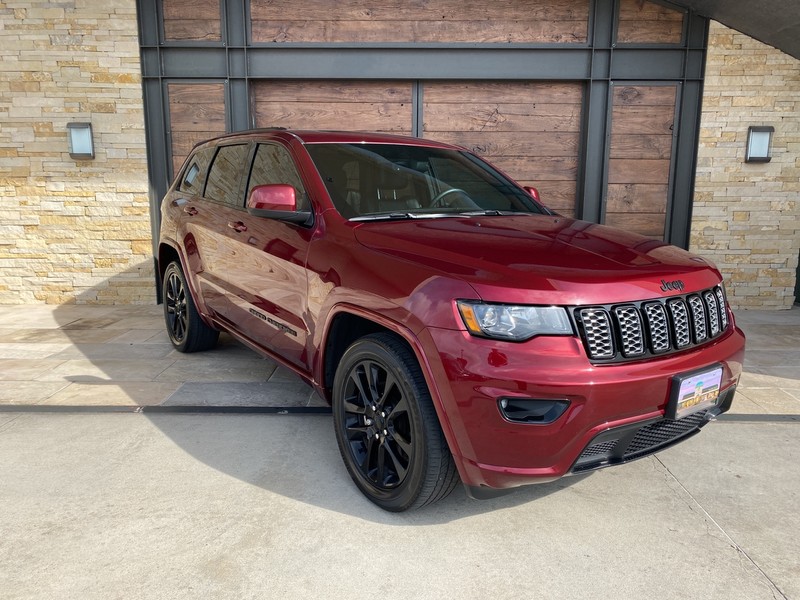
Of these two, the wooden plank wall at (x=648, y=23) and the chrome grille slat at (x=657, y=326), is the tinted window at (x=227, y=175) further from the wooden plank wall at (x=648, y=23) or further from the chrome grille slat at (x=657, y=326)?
the wooden plank wall at (x=648, y=23)

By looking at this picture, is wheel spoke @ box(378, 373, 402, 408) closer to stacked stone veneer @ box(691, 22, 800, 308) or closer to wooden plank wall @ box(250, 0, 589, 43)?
wooden plank wall @ box(250, 0, 589, 43)

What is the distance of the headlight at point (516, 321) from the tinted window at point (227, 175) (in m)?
2.21

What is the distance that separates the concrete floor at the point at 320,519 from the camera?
2.29 meters

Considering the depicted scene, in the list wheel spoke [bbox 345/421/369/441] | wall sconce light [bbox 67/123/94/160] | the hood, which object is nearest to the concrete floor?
wheel spoke [bbox 345/421/369/441]

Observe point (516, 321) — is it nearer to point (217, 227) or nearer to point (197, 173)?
point (217, 227)

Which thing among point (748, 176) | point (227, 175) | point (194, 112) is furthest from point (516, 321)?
point (748, 176)

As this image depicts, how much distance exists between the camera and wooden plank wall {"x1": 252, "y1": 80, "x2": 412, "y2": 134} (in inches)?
278

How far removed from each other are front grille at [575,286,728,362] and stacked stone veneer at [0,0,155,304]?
6.17 metres

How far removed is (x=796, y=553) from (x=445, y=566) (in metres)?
1.41

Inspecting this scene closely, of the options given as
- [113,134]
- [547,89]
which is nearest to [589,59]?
[547,89]

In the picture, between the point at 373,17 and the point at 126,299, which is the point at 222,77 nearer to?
the point at 373,17

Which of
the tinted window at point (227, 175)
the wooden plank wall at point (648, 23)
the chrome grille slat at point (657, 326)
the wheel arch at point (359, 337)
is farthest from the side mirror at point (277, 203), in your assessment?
the wooden plank wall at point (648, 23)

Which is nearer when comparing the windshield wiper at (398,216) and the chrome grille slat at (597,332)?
the chrome grille slat at (597,332)

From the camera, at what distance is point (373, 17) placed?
22.5 feet
